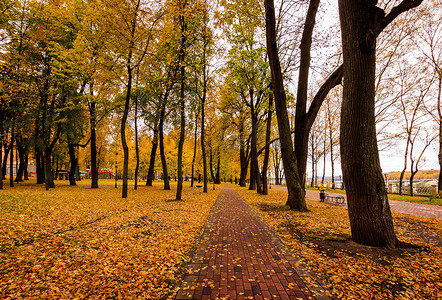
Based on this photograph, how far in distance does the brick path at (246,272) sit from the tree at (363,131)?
75.7 inches

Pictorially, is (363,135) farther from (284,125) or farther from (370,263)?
(284,125)

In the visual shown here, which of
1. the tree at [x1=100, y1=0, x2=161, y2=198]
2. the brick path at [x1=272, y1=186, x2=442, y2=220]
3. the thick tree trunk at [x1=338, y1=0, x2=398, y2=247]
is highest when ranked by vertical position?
the tree at [x1=100, y1=0, x2=161, y2=198]

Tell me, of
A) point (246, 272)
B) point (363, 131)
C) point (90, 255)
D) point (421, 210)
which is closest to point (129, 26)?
point (90, 255)

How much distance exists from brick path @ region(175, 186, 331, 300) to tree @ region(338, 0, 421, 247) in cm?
192

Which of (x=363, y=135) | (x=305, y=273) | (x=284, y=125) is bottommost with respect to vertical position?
(x=305, y=273)

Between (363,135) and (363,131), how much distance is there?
0.09 m

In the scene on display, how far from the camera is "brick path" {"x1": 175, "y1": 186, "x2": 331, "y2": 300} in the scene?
8.84ft

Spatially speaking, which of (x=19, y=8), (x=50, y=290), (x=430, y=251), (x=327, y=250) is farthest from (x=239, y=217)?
(x=19, y=8)

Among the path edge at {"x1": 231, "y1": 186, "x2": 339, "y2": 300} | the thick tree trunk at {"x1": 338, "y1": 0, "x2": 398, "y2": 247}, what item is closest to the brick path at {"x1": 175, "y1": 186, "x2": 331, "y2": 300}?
the path edge at {"x1": 231, "y1": 186, "x2": 339, "y2": 300}

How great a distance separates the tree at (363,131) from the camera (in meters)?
4.23

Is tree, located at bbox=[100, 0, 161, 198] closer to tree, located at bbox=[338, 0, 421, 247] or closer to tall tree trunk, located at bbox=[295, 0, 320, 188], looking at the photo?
tall tree trunk, located at bbox=[295, 0, 320, 188]

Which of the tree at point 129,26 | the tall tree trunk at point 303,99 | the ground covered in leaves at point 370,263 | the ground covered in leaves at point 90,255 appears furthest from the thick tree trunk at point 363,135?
the tree at point 129,26

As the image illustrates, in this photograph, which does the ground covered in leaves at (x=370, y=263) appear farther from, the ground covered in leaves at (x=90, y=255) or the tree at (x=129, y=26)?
the tree at (x=129, y=26)

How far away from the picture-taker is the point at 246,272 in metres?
3.27
